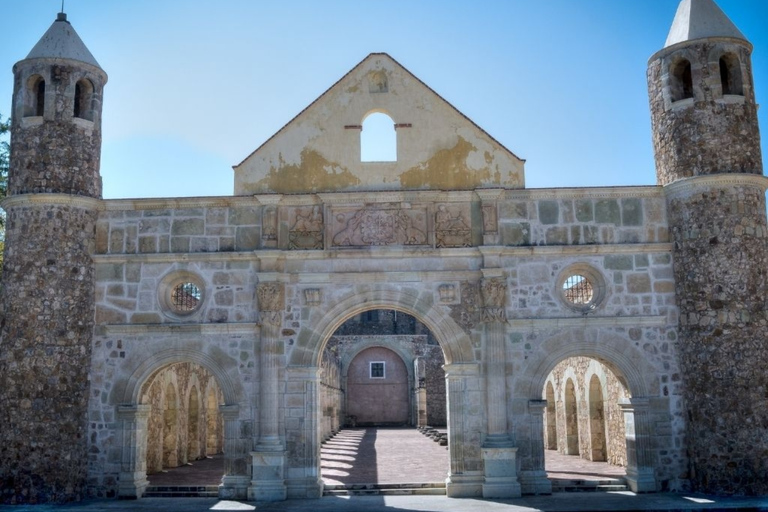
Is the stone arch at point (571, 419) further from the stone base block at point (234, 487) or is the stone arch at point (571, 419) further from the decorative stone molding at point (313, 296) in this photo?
the stone base block at point (234, 487)

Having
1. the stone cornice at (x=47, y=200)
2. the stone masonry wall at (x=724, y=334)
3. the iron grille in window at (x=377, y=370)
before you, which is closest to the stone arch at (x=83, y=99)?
the stone cornice at (x=47, y=200)

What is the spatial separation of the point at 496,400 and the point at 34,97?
1108 cm

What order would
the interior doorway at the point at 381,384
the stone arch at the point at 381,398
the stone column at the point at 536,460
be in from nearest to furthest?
the stone column at the point at 536,460
the interior doorway at the point at 381,384
the stone arch at the point at 381,398

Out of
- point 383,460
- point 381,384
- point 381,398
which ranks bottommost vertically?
point 383,460

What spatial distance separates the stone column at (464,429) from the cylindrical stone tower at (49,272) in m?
7.13

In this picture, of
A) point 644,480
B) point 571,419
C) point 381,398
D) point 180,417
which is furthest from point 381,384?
point 644,480

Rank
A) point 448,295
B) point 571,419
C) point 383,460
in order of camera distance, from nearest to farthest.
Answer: point 448,295 < point 383,460 < point 571,419

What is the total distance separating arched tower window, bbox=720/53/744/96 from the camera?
15.7 meters

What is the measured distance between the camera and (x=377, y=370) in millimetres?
43188

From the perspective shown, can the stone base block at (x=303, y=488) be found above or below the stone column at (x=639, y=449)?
below

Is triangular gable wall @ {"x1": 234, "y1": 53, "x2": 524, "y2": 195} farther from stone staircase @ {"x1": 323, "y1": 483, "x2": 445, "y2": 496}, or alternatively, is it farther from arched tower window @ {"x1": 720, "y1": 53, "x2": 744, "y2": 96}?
stone staircase @ {"x1": 323, "y1": 483, "x2": 445, "y2": 496}

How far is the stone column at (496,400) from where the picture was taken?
14867mm

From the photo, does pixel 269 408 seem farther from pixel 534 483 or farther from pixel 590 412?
pixel 590 412

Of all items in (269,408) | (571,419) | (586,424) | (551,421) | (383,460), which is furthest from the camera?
(551,421)
